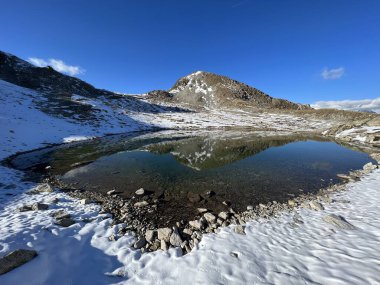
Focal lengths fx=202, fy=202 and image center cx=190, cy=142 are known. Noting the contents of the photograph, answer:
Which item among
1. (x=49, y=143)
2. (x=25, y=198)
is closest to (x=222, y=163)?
(x=25, y=198)

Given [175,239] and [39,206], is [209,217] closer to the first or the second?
[175,239]

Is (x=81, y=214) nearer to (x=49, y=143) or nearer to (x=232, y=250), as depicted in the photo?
(x=232, y=250)

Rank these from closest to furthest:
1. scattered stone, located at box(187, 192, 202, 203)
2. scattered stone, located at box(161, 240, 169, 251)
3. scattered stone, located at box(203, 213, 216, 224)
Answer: scattered stone, located at box(161, 240, 169, 251), scattered stone, located at box(203, 213, 216, 224), scattered stone, located at box(187, 192, 202, 203)

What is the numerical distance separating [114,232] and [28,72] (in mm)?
138867

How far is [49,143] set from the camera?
35188 mm

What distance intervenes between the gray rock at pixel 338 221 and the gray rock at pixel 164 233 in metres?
7.79

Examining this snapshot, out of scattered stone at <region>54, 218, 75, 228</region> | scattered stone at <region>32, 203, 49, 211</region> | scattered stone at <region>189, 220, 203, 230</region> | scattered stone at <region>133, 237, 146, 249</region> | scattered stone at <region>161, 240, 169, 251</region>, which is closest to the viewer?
scattered stone at <region>161, 240, 169, 251</region>

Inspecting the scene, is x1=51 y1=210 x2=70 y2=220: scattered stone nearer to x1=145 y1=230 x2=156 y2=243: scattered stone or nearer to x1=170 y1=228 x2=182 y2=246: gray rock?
x1=145 y1=230 x2=156 y2=243: scattered stone

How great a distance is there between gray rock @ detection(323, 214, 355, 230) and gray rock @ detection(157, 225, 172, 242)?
779 cm

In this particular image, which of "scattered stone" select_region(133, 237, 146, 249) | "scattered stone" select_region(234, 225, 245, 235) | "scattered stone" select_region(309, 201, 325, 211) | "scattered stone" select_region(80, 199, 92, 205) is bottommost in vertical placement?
"scattered stone" select_region(80, 199, 92, 205)

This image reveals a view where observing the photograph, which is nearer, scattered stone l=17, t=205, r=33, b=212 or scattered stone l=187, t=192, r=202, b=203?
scattered stone l=17, t=205, r=33, b=212

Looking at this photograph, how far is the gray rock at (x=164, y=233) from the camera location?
29.8ft

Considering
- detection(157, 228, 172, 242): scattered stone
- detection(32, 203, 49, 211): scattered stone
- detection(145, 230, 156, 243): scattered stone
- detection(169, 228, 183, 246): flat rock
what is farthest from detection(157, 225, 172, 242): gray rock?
detection(32, 203, 49, 211): scattered stone

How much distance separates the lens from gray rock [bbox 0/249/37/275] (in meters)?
6.55
